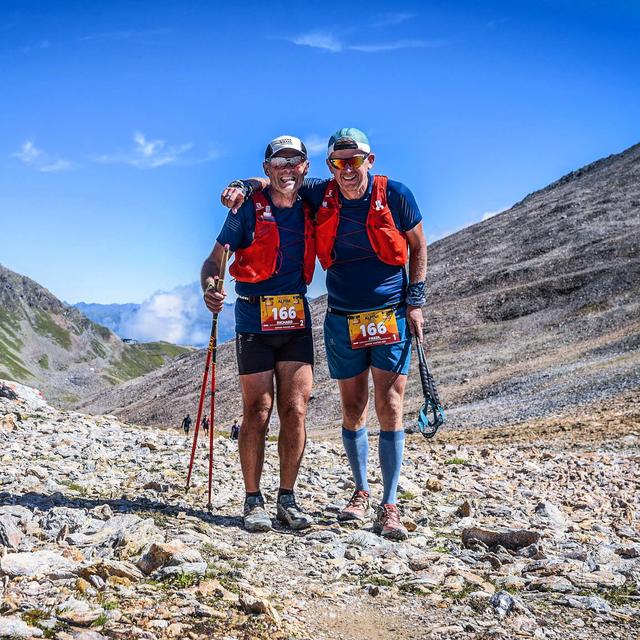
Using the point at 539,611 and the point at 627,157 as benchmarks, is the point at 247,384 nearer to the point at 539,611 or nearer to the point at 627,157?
the point at 539,611

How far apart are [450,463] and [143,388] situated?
78.8 metres

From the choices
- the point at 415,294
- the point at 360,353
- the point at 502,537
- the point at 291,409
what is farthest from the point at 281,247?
the point at 502,537

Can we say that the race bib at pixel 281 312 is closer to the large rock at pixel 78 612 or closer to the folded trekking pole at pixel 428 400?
the folded trekking pole at pixel 428 400

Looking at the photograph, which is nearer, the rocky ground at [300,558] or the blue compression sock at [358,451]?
the rocky ground at [300,558]

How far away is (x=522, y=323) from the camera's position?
59.0m

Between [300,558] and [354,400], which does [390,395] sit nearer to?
[354,400]

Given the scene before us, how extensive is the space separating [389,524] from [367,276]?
250cm

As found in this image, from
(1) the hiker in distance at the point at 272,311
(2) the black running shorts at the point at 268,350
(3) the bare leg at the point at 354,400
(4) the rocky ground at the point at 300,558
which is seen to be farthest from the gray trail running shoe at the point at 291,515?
(2) the black running shorts at the point at 268,350

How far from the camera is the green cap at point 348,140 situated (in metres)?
7.21

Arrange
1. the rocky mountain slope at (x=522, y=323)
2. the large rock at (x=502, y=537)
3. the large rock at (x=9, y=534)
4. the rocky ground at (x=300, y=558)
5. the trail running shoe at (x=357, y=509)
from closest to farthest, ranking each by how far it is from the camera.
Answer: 1. the rocky ground at (x=300, y=558)
2. the large rock at (x=9, y=534)
3. the large rock at (x=502, y=537)
4. the trail running shoe at (x=357, y=509)
5. the rocky mountain slope at (x=522, y=323)

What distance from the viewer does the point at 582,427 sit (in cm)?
2231

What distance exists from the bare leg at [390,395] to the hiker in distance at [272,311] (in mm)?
722

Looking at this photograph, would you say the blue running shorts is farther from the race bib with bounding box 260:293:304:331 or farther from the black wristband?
the race bib with bounding box 260:293:304:331

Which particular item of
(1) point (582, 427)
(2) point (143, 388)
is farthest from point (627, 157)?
(1) point (582, 427)
